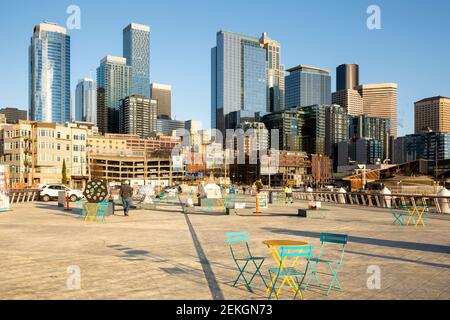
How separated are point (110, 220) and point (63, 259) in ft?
34.8

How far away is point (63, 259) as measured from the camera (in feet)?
36.1

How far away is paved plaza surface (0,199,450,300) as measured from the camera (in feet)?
26.0

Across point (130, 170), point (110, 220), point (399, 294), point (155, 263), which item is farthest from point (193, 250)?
point (130, 170)

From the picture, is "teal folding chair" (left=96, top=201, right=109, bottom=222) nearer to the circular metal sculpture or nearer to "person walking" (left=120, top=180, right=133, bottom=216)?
"person walking" (left=120, top=180, right=133, bottom=216)

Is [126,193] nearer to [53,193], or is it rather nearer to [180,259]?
[180,259]

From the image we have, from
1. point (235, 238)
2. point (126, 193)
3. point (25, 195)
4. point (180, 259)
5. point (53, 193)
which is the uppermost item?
point (235, 238)

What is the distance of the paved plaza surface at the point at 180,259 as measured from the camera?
791 centimetres

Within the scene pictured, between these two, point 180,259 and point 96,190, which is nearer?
point 180,259

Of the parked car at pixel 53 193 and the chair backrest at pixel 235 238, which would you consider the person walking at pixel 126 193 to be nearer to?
the chair backrest at pixel 235 238

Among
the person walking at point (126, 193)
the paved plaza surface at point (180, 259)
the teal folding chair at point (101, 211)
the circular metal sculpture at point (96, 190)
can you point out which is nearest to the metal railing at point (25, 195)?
the circular metal sculpture at point (96, 190)

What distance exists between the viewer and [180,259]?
1109cm

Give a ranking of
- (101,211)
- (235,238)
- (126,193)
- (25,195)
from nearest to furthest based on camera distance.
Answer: (235,238)
(101,211)
(126,193)
(25,195)

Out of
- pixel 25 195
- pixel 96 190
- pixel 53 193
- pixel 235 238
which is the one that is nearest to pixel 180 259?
pixel 235 238
